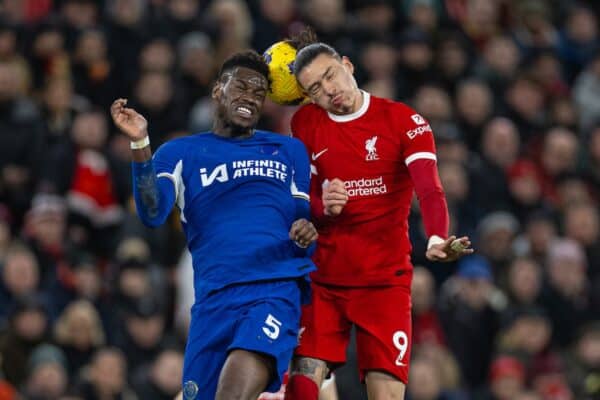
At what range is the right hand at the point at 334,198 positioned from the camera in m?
7.22

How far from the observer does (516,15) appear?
16875 millimetres

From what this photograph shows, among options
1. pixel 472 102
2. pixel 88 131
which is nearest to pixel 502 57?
pixel 472 102

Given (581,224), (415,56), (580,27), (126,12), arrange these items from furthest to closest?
(580,27)
(415,56)
(581,224)
(126,12)

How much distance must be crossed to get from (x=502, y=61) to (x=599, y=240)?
248 centimetres

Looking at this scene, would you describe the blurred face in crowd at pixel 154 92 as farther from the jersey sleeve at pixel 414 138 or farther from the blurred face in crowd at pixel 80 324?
the jersey sleeve at pixel 414 138

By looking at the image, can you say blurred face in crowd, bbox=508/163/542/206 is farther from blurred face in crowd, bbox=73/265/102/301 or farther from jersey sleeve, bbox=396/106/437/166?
jersey sleeve, bbox=396/106/437/166

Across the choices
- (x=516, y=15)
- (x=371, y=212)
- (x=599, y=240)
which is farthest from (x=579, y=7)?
(x=371, y=212)

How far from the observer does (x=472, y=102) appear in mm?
14789

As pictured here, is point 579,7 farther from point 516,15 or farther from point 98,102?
point 98,102

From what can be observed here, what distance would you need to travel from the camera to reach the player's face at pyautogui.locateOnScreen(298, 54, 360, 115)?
24.6ft

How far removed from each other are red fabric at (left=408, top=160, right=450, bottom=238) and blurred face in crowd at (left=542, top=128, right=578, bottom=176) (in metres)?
7.67

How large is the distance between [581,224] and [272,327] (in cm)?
772

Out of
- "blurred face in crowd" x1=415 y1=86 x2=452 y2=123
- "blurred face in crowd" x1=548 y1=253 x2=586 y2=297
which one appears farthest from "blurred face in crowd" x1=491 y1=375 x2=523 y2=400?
"blurred face in crowd" x1=415 y1=86 x2=452 y2=123

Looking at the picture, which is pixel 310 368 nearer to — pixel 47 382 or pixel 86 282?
pixel 47 382
